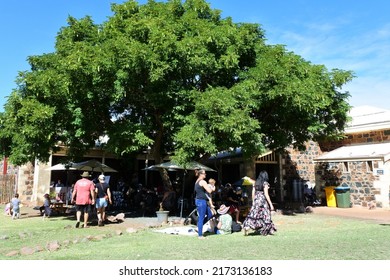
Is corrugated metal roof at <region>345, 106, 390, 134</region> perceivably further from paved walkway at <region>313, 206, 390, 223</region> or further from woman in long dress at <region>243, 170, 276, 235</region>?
woman in long dress at <region>243, 170, 276, 235</region>

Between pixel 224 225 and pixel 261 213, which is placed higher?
pixel 261 213

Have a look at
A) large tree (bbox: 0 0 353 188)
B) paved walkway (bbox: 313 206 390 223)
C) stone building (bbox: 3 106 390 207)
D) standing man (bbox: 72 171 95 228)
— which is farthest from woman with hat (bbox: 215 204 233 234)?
stone building (bbox: 3 106 390 207)

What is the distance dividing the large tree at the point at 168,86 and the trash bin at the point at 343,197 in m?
4.93

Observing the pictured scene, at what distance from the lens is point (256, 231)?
29.9 feet

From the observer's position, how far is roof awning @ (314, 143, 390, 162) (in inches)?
612

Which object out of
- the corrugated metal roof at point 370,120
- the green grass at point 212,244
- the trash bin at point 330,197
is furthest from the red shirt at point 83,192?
the corrugated metal roof at point 370,120

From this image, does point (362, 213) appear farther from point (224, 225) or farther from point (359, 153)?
point (224, 225)

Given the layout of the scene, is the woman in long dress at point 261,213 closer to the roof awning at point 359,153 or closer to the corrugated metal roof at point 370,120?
the roof awning at point 359,153

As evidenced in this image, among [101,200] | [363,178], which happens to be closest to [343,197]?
[363,178]

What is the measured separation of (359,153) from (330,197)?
2499mm

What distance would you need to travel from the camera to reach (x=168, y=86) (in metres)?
11.1

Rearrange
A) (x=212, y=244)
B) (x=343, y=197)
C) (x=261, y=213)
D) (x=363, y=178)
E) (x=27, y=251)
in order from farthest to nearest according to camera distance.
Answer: (x=343, y=197) → (x=363, y=178) → (x=261, y=213) → (x=212, y=244) → (x=27, y=251)

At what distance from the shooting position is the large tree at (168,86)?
10.2 m
